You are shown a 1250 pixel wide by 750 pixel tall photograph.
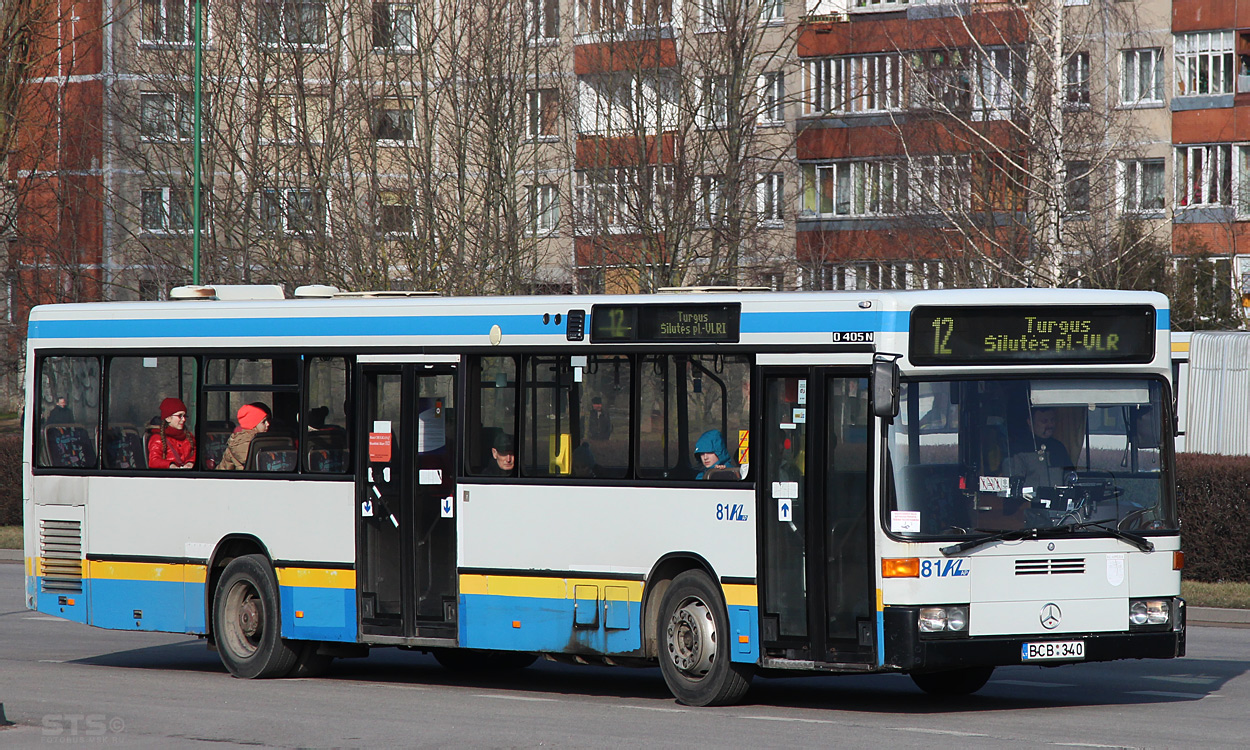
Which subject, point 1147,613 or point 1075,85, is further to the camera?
point 1075,85

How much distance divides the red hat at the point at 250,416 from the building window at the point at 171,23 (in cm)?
2375

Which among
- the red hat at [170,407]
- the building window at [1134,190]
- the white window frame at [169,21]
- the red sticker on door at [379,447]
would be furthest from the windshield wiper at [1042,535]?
the white window frame at [169,21]

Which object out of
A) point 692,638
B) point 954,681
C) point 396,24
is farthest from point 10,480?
point 954,681

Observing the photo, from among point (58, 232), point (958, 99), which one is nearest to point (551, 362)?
point (958, 99)

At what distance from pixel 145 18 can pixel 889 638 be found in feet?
102

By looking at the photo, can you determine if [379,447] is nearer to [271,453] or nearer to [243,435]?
[271,453]

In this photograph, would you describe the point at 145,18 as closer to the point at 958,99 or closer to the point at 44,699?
the point at 958,99

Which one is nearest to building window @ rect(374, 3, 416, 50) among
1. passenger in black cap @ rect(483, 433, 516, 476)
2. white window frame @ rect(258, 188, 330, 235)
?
white window frame @ rect(258, 188, 330, 235)

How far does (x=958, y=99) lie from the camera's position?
3481 cm

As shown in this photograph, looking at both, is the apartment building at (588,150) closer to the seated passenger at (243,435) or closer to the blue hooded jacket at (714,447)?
the seated passenger at (243,435)

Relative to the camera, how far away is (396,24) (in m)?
36.0

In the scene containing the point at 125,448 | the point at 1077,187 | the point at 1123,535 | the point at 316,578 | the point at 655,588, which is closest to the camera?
the point at 1123,535

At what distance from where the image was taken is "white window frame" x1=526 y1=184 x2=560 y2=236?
115 feet

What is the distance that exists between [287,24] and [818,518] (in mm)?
27030
